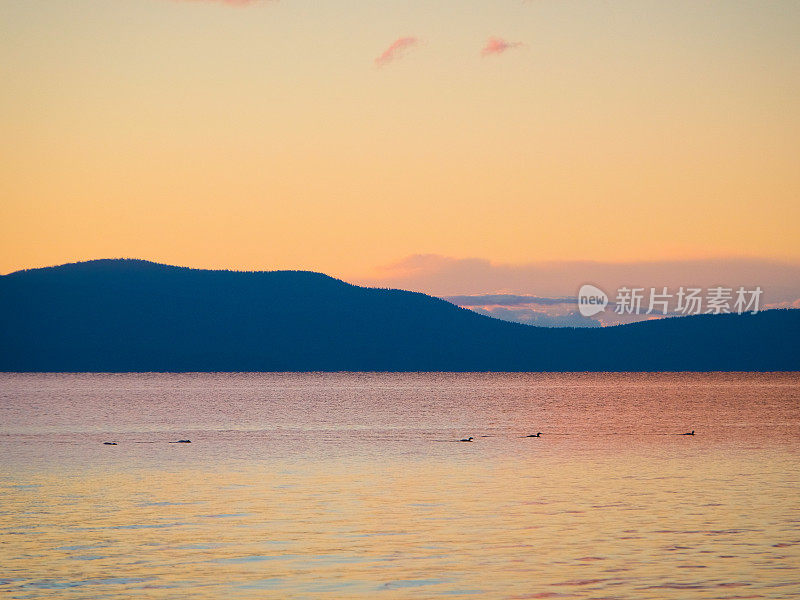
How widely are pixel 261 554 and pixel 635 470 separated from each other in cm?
2564

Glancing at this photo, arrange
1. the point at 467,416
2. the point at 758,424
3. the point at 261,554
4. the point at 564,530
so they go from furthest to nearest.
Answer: the point at 467,416, the point at 758,424, the point at 564,530, the point at 261,554

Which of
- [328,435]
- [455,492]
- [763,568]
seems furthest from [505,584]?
[328,435]

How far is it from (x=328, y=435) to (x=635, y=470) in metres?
34.4

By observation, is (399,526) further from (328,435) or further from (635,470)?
(328,435)

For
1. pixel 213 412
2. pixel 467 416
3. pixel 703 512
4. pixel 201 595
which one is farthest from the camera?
pixel 213 412

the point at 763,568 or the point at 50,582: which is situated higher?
the point at 763,568

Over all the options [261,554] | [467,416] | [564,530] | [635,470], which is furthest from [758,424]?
[261,554]

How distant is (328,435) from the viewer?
3051 inches

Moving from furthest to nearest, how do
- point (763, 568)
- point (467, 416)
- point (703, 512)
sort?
point (467, 416) → point (703, 512) → point (763, 568)

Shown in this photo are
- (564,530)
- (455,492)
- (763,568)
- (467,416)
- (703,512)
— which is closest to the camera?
(763,568)

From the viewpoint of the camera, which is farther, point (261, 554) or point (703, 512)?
point (703, 512)

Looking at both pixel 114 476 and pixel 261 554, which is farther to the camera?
pixel 114 476

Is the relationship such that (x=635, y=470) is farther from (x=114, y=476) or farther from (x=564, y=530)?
(x=114, y=476)

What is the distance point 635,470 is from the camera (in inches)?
1852
